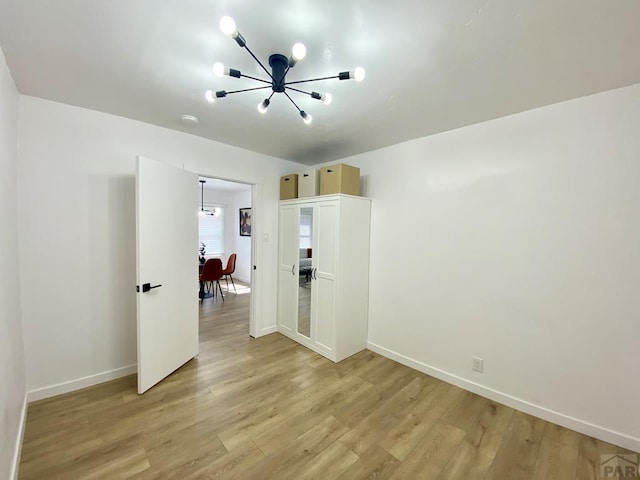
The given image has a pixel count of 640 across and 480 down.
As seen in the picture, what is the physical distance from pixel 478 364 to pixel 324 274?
66.1 inches

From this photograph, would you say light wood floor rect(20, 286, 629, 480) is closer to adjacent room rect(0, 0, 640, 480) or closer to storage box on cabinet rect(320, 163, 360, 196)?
adjacent room rect(0, 0, 640, 480)

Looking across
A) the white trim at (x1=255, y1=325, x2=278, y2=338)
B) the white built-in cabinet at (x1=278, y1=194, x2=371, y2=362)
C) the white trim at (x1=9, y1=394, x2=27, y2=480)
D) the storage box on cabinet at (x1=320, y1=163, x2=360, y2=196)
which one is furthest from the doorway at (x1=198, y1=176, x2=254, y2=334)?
the white trim at (x1=9, y1=394, x2=27, y2=480)

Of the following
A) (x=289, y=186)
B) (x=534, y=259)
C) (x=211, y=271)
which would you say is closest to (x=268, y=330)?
(x=289, y=186)

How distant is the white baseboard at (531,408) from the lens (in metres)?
1.74

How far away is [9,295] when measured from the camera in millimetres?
1622

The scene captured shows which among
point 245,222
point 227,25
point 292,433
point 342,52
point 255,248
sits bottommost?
point 292,433

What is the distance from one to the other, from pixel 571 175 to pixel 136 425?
3621 mm

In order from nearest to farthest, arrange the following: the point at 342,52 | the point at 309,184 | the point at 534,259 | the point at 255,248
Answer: the point at 342,52 → the point at 534,259 → the point at 309,184 → the point at 255,248

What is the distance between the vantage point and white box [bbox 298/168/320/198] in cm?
312

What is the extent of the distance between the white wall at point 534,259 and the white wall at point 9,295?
296cm

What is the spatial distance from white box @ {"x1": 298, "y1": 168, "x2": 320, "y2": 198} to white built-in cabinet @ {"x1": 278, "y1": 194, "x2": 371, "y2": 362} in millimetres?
107

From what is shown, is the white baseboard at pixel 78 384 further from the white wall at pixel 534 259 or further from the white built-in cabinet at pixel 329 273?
the white wall at pixel 534 259

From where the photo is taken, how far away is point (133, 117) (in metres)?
2.38

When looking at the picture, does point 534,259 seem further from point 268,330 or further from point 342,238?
point 268,330
